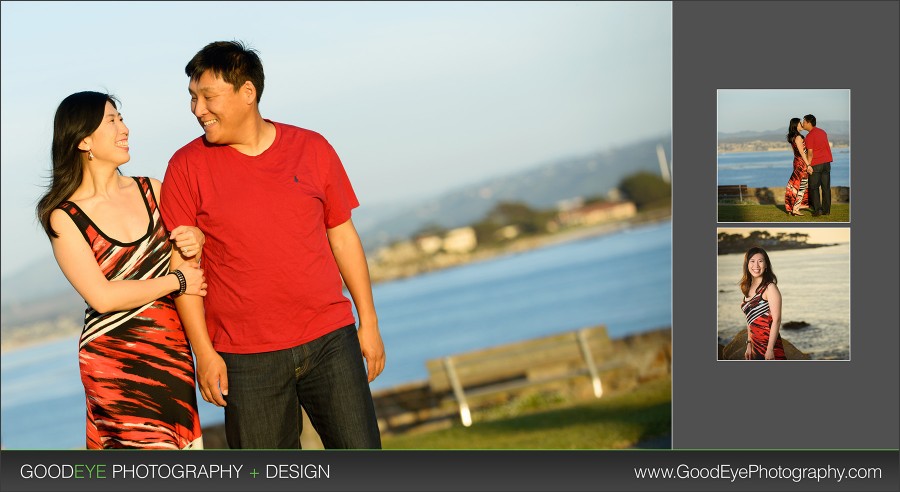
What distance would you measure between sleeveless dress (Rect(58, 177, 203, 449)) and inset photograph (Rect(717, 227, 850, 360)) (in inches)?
81.2

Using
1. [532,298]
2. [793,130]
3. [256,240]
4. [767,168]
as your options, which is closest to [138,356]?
[256,240]

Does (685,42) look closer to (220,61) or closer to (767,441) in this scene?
(767,441)

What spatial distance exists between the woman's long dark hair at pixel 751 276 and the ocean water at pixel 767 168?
252 millimetres

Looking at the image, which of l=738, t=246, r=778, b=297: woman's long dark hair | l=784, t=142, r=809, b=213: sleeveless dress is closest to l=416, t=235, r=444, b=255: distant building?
l=738, t=246, r=778, b=297: woman's long dark hair

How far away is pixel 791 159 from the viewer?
399cm

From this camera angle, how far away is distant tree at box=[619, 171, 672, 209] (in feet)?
128

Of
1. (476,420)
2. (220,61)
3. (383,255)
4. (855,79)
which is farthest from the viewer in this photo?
(383,255)

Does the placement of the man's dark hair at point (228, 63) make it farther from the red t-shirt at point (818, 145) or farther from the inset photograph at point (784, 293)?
the red t-shirt at point (818, 145)

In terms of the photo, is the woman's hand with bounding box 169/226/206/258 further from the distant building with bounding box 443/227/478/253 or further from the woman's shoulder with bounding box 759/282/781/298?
the distant building with bounding box 443/227/478/253

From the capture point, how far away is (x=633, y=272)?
143ft

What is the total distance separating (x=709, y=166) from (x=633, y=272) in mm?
40086

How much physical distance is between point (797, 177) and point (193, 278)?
2.27 meters

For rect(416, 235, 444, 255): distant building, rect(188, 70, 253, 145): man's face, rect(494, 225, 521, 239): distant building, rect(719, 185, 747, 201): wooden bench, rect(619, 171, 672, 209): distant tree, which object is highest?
rect(619, 171, 672, 209): distant tree

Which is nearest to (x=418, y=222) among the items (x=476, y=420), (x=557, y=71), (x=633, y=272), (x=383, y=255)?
(x=383, y=255)
